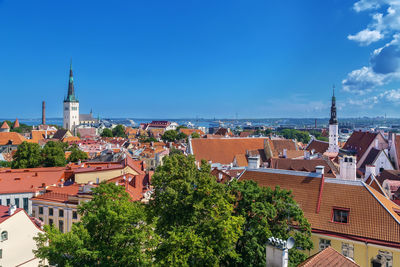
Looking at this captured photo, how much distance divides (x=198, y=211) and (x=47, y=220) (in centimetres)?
2262

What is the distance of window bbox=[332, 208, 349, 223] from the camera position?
66.8 feet

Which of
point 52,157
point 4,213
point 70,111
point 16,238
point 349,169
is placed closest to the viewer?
point 16,238

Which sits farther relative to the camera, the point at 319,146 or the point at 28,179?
the point at 319,146

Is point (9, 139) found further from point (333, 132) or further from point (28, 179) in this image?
point (333, 132)

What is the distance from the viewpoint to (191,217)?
55.4 feet

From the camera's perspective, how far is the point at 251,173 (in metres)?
26.5

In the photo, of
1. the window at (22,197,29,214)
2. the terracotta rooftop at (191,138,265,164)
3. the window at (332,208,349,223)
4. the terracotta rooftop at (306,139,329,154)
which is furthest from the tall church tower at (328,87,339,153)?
the window at (22,197,29,214)

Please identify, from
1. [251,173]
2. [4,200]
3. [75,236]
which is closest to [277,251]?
[75,236]

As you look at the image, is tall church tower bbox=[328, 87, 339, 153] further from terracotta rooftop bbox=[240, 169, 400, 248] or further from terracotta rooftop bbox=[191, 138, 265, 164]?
terracotta rooftop bbox=[240, 169, 400, 248]

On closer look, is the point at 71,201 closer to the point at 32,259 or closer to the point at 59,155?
the point at 32,259

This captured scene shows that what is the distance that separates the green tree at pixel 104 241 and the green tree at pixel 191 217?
0.96 m

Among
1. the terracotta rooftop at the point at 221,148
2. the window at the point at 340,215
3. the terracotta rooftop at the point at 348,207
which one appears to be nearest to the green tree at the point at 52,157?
the terracotta rooftop at the point at 221,148

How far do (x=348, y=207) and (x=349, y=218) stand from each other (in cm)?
77

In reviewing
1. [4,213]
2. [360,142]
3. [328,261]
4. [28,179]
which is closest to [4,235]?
[4,213]
